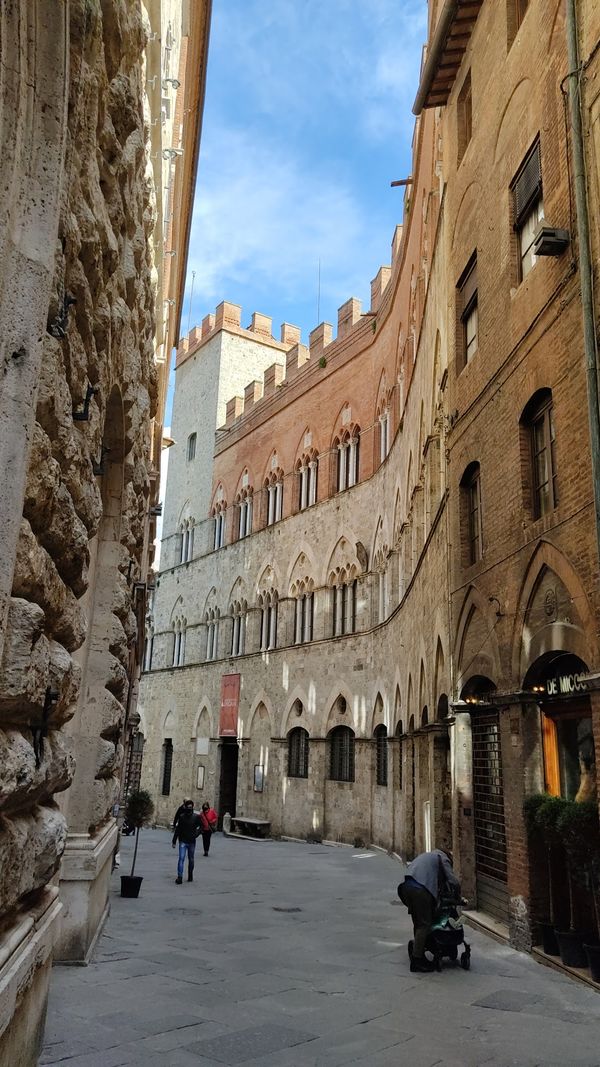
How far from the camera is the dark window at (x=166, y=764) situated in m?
31.4

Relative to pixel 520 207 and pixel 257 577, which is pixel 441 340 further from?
pixel 257 577

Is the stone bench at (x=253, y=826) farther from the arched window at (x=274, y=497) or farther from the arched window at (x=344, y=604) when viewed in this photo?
the arched window at (x=274, y=497)

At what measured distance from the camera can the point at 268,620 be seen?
90.5ft

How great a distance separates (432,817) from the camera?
1216 cm

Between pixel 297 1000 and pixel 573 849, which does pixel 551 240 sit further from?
pixel 297 1000

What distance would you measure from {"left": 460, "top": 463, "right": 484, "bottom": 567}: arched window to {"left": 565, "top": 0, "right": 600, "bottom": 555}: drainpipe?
3.67 metres

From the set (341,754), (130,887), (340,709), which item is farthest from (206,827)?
(130,887)

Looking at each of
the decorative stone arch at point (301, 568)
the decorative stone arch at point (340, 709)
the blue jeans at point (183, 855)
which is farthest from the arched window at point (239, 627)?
the blue jeans at point (183, 855)

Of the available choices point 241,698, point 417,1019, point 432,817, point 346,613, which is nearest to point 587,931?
point 417,1019

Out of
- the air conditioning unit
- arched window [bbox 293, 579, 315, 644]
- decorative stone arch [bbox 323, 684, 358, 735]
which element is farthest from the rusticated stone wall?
arched window [bbox 293, 579, 315, 644]

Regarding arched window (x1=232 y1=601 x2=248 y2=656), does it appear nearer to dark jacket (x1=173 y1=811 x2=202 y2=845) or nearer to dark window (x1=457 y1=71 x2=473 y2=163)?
dark jacket (x1=173 y1=811 x2=202 y2=845)

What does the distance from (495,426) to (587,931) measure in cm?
537

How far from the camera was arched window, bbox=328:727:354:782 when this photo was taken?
2202cm

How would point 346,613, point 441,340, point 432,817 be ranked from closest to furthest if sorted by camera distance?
point 432,817 < point 441,340 < point 346,613
